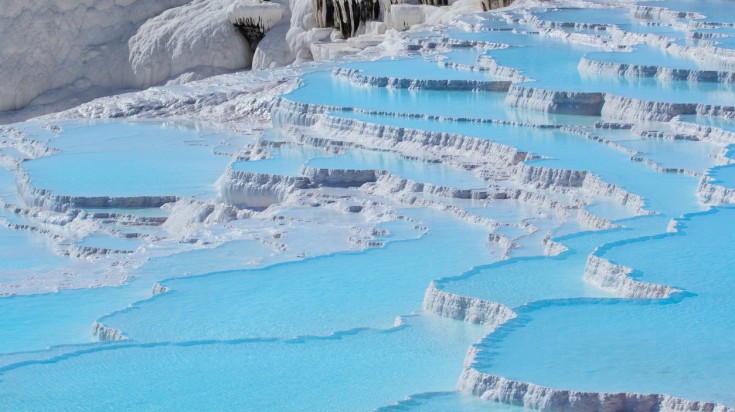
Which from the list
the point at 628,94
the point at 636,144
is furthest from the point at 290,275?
the point at 628,94

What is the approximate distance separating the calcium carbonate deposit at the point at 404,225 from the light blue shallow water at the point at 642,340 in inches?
0.7

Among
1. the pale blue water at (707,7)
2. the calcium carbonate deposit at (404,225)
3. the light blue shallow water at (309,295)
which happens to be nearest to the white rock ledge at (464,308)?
the calcium carbonate deposit at (404,225)

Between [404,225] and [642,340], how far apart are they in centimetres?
343

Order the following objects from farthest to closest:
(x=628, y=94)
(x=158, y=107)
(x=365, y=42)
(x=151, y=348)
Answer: (x=365, y=42) < (x=158, y=107) < (x=628, y=94) < (x=151, y=348)

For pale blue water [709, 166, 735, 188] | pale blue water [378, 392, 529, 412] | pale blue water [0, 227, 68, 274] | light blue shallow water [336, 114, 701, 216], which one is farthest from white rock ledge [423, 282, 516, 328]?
pale blue water [0, 227, 68, 274]

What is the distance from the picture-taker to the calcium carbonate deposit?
613cm

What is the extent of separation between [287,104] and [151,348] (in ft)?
21.6

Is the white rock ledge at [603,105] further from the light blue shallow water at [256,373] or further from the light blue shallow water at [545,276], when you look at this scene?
the light blue shallow water at [256,373]

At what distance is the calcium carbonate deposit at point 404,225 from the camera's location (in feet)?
20.1

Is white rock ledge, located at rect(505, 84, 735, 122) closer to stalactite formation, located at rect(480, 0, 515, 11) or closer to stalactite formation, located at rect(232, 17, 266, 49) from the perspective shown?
stalactite formation, located at rect(480, 0, 515, 11)

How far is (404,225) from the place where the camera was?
930 cm

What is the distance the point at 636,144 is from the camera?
10453 mm

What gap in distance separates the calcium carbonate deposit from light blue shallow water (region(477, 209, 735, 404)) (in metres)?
0.02

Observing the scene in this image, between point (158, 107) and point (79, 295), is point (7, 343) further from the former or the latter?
point (158, 107)
